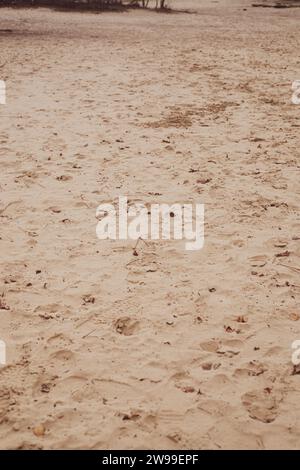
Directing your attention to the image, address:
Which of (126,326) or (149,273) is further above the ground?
(149,273)

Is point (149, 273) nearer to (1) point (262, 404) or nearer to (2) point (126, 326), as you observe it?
(2) point (126, 326)

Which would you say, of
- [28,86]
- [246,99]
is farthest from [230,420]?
[28,86]

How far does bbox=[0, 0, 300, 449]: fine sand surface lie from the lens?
115 inches

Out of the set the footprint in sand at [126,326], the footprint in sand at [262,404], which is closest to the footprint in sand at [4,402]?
the footprint in sand at [126,326]

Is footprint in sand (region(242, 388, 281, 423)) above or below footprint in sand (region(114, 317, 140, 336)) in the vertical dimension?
below

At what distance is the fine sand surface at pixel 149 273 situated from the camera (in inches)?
115

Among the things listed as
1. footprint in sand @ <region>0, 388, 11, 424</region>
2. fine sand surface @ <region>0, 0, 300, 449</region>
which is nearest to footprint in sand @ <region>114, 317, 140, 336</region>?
fine sand surface @ <region>0, 0, 300, 449</region>

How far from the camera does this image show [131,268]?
14.2 feet

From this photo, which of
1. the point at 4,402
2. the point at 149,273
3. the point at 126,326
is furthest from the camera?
the point at 149,273

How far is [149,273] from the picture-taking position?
4250 mm

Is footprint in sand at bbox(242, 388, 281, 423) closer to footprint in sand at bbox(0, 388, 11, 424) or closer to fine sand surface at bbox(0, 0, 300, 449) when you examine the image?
fine sand surface at bbox(0, 0, 300, 449)

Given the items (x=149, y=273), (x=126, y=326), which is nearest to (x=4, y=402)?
(x=126, y=326)

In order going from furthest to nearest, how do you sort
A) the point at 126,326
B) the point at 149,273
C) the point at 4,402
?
1. the point at 149,273
2. the point at 126,326
3. the point at 4,402
